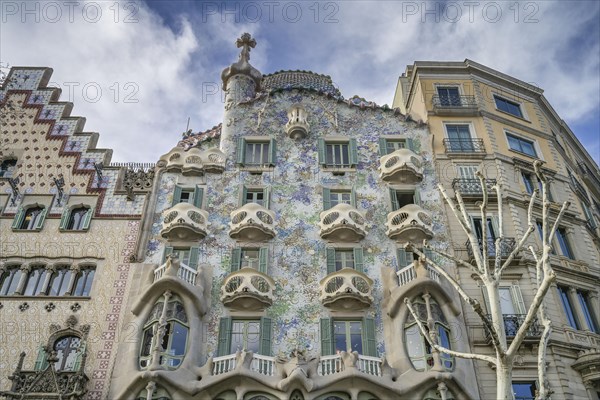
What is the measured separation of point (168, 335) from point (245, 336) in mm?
2921

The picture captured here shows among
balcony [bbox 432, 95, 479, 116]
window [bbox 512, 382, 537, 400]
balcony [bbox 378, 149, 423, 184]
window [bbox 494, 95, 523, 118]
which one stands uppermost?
window [bbox 494, 95, 523, 118]

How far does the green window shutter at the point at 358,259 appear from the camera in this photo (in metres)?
23.6

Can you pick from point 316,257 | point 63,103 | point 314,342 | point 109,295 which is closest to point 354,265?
point 316,257

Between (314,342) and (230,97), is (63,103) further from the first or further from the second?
(314,342)

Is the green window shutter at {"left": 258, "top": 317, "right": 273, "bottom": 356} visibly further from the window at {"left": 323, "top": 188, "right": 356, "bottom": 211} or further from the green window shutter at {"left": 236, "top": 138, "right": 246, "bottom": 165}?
the green window shutter at {"left": 236, "top": 138, "right": 246, "bottom": 165}

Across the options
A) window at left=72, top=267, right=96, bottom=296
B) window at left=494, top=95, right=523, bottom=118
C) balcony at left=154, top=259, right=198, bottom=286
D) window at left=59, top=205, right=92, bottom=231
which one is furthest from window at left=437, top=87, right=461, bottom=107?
window at left=72, top=267, right=96, bottom=296

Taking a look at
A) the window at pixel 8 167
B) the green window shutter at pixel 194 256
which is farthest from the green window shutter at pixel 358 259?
the window at pixel 8 167

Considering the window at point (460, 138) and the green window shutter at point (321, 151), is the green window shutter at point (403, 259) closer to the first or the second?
the green window shutter at point (321, 151)

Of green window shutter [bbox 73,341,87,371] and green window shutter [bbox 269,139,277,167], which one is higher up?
green window shutter [bbox 269,139,277,167]

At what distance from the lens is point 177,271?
21.8m

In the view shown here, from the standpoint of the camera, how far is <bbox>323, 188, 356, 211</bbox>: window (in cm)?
2595

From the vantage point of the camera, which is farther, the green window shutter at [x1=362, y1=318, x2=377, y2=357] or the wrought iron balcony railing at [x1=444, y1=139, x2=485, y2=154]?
the wrought iron balcony railing at [x1=444, y1=139, x2=485, y2=154]

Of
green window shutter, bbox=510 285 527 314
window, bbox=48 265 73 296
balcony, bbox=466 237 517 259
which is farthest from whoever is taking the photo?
balcony, bbox=466 237 517 259

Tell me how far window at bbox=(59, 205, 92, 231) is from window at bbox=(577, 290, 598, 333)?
21.3 metres
